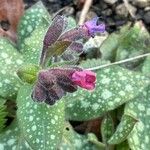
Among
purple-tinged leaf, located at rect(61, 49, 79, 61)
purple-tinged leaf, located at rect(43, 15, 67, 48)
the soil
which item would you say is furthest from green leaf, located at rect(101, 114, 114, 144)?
the soil

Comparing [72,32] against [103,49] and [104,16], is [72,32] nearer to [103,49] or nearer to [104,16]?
[103,49]

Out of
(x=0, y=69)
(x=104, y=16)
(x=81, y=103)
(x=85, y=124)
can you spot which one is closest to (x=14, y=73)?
(x=0, y=69)

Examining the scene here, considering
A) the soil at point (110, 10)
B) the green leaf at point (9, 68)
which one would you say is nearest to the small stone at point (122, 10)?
the soil at point (110, 10)

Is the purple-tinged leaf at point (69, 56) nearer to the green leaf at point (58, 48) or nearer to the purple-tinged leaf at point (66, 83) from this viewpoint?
the green leaf at point (58, 48)

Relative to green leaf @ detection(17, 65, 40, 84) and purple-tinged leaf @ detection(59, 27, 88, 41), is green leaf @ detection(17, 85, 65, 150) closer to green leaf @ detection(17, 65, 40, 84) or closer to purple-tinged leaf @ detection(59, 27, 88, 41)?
green leaf @ detection(17, 65, 40, 84)

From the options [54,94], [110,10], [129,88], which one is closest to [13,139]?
[54,94]
